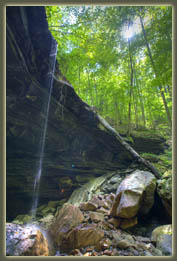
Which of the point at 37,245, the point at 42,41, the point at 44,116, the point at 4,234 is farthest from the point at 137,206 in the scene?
the point at 42,41

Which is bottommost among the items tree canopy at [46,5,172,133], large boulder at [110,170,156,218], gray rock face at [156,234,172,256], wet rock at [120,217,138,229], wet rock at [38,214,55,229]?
wet rock at [38,214,55,229]

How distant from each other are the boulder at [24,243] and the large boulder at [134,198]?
2.05 m

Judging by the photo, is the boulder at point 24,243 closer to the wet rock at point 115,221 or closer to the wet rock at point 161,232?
the wet rock at point 115,221

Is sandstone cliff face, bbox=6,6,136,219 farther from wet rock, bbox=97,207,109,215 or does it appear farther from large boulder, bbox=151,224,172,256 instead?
large boulder, bbox=151,224,172,256

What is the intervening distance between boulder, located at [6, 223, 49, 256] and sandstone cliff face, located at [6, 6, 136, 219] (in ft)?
15.4

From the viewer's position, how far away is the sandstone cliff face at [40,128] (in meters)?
3.97

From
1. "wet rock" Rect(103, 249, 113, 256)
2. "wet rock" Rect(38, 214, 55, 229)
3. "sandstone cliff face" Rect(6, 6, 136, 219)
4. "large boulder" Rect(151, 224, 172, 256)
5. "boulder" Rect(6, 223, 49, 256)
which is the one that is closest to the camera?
"boulder" Rect(6, 223, 49, 256)

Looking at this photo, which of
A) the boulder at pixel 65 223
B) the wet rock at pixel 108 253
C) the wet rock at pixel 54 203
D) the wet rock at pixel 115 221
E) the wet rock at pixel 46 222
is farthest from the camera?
the wet rock at pixel 54 203

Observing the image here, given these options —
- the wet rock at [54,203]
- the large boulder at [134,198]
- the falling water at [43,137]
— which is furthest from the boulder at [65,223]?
the wet rock at [54,203]

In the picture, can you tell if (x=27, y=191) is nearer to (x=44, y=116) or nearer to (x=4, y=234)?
(x=44, y=116)

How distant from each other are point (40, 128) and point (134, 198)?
5.20 metres

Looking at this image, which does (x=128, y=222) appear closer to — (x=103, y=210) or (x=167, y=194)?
(x=103, y=210)

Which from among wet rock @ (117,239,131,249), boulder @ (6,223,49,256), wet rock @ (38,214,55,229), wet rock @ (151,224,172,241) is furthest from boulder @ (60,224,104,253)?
Answer: wet rock @ (38,214,55,229)

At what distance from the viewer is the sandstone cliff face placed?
3.97m
